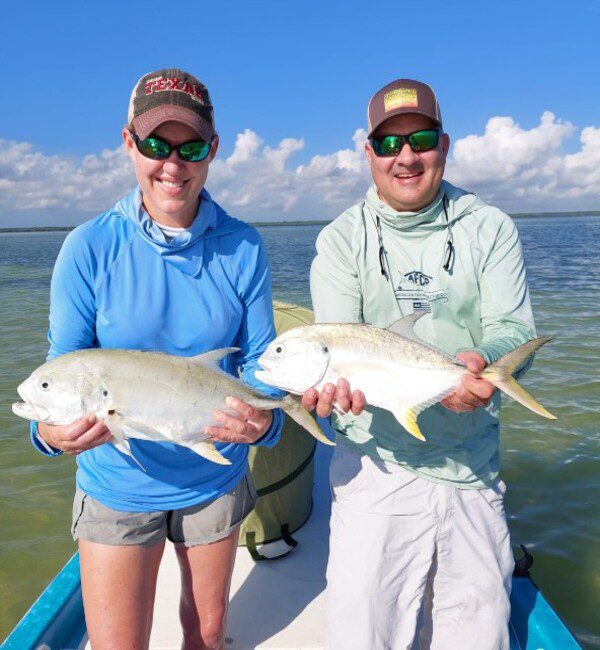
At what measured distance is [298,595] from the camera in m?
3.77

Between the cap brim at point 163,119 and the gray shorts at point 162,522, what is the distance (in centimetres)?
165

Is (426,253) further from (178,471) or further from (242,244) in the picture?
(178,471)

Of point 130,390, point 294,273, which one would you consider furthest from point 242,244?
point 294,273

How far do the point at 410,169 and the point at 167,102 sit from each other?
3.98ft

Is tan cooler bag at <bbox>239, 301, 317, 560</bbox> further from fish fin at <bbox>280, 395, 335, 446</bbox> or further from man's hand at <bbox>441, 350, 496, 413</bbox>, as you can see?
man's hand at <bbox>441, 350, 496, 413</bbox>

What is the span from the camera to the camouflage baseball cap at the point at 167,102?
249 cm

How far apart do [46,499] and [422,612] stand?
187 inches

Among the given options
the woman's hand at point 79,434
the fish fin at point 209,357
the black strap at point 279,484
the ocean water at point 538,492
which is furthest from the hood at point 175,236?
the ocean water at point 538,492

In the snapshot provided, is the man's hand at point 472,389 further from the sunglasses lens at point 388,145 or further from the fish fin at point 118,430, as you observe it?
the fish fin at point 118,430

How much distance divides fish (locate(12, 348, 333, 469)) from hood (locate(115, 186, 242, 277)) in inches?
16.9

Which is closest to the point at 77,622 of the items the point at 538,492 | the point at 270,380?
the point at 270,380

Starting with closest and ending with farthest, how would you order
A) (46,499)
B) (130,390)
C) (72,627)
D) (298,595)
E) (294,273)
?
(130,390), (72,627), (298,595), (46,499), (294,273)

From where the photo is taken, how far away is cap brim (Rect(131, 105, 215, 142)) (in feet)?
8.14

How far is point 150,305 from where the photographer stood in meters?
2.55
